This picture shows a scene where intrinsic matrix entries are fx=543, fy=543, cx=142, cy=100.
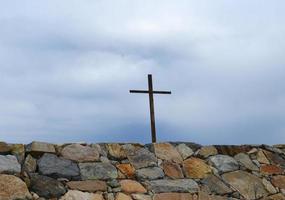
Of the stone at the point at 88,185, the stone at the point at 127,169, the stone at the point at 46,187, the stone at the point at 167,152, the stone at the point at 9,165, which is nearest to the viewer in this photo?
the stone at the point at 9,165

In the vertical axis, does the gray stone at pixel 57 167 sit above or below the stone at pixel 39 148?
below

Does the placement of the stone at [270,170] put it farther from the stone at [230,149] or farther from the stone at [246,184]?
the stone at [230,149]

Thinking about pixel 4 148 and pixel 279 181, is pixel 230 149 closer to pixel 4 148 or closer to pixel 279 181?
pixel 279 181

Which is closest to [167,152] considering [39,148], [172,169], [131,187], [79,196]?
[172,169]

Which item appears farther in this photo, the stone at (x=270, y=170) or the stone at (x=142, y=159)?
the stone at (x=270, y=170)

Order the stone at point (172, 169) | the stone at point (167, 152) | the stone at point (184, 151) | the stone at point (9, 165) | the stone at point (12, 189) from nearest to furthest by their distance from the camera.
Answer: the stone at point (12, 189)
the stone at point (9, 165)
the stone at point (172, 169)
the stone at point (167, 152)
the stone at point (184, 151)

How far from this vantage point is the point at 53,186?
620 centimetres

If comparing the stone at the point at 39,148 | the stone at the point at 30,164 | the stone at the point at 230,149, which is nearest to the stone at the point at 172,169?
the stone at the point at 230,149

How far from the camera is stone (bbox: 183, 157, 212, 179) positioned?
7.19 m

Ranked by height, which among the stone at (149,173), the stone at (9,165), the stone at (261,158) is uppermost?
the stone at (261,158)

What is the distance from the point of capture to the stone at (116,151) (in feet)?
22.5

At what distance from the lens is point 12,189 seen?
19.4 ft

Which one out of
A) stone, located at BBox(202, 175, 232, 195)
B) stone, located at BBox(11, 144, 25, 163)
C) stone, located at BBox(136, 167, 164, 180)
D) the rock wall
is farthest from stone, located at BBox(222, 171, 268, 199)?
stone, located at BBox(11, 144, 25, 163)

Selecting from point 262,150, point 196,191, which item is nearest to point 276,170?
point 262,150
